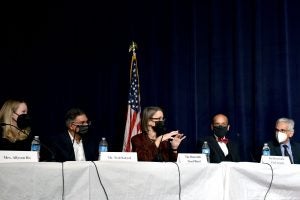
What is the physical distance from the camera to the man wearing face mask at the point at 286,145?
4977 mm

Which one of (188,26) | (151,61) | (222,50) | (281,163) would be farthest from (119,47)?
(281,163)

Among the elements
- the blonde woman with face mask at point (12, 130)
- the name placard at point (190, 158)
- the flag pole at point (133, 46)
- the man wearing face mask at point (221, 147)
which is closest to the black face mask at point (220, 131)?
the man wearing face mask at point (221, 147)

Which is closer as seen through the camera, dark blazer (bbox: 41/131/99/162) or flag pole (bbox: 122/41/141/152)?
dark blazer (bbox: 41/131/99/162)

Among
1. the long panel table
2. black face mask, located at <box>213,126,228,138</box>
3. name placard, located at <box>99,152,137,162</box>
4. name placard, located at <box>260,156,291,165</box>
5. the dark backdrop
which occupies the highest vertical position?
the dark backdrop

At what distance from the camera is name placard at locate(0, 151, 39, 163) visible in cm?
276

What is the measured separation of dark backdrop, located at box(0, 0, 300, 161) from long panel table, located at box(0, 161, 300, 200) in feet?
7.43

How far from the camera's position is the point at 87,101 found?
570 centimetres

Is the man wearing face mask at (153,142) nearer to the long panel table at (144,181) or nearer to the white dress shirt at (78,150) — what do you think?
the white dress shirt at (78,150)

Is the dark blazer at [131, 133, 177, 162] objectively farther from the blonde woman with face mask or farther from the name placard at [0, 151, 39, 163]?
the name placard at [0, 151, 39, 163]

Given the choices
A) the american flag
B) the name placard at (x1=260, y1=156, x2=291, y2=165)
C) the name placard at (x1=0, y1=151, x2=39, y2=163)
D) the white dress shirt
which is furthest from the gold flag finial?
the name placard at (x1=0, y1=151, x2=39, y2=163)

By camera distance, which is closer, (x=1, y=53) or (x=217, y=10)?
(x=1, y=53)

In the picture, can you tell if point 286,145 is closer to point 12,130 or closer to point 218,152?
point 218,152

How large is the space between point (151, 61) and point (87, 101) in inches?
34.9

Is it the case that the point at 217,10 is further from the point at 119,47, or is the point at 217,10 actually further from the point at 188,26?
the point at 119,47
